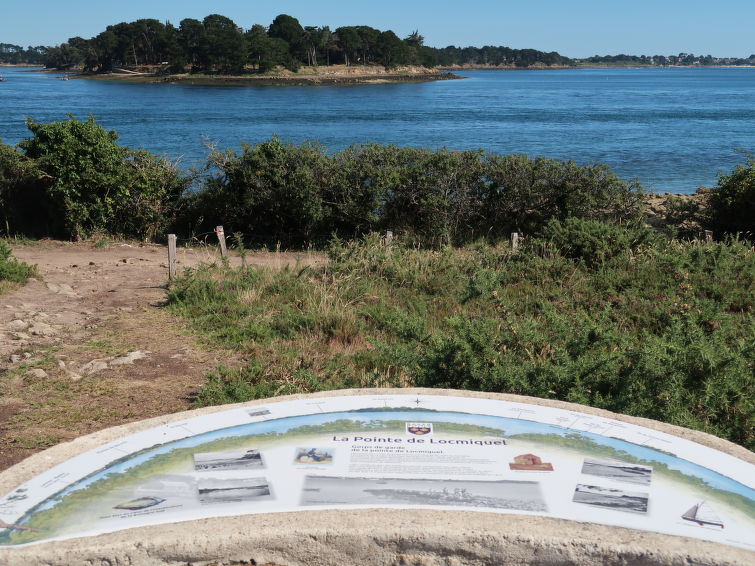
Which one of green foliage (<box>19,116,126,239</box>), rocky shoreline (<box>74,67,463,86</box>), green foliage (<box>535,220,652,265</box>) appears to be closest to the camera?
green foliage (<box>535,220,652,265</box>)

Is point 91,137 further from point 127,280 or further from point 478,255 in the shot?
point 478,255

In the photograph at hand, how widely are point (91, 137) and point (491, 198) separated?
7798 millimetres

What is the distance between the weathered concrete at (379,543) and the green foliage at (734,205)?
13.2 metres

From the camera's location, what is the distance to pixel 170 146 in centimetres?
3597

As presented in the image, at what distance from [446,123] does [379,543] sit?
166 feet

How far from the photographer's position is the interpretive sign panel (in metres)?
2.99

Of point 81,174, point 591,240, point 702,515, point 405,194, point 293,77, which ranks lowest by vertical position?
point 405,194

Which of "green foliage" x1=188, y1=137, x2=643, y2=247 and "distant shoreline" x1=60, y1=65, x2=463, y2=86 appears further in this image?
"distant shoreline" x1=60, y1=65, x2=463, y2=86

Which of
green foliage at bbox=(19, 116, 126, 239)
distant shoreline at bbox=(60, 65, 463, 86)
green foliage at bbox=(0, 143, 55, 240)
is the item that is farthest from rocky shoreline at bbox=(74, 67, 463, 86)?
green foliage at bbox=(19, 116, 126, 239)

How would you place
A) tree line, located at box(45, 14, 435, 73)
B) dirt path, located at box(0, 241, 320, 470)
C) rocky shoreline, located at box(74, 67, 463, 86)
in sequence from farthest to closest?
tree line, located at box(45, 14, 435, 73), rocky shoreline, located at box(74, 67, 463, 86), dirt path, located at box(0, 241, 320, 470)

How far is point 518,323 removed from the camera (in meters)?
6.89

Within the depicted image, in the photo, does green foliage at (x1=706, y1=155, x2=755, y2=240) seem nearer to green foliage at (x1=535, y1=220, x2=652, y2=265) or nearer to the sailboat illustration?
green foliage at (x1=535, y1=220, x2=652, y2=265)

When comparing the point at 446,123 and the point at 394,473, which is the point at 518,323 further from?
the point at 446,123

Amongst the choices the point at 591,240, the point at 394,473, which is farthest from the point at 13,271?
the point at 394,473
